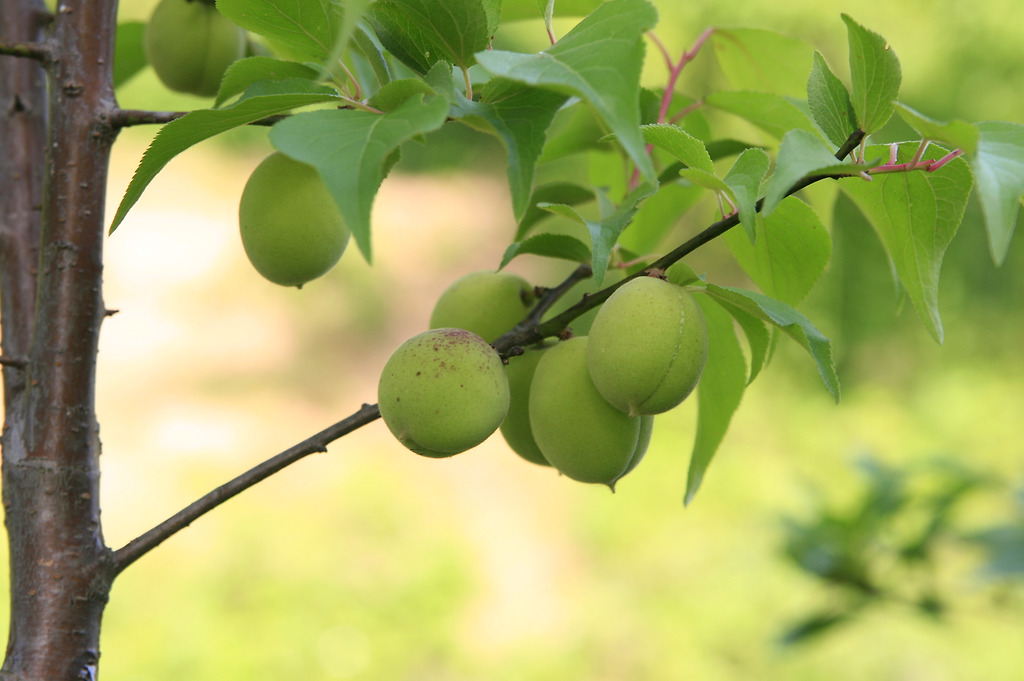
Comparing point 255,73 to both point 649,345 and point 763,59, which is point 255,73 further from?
point 763,59

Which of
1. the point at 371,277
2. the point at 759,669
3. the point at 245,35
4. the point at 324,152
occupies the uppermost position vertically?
the point at 371,277

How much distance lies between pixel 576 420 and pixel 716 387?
0.34 feet

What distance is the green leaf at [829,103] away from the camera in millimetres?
375

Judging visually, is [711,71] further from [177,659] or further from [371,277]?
[177,659]

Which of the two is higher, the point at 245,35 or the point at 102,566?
the point at 245,35

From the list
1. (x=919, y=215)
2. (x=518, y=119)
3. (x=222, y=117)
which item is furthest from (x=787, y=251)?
(x=222, y=117)

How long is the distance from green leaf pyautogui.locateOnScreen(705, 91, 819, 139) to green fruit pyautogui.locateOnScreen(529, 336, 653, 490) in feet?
0.61

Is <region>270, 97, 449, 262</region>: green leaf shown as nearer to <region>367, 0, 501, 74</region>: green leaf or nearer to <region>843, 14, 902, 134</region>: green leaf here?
<region>367, 0, 501, 74</region>: green leaf

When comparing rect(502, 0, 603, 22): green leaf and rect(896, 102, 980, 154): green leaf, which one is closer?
rect(896, 102, 980, 154): green leaf

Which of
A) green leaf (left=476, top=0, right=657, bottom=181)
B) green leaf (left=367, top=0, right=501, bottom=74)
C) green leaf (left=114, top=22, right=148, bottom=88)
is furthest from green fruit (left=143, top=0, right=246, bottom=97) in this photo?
green leaf (left=476, top=0, right=657, bottom=181)

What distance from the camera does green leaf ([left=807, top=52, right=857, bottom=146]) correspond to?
38cm

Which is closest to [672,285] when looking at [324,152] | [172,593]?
[324,152]

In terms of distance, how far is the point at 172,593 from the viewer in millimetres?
1965

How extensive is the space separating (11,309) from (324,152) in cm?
31
